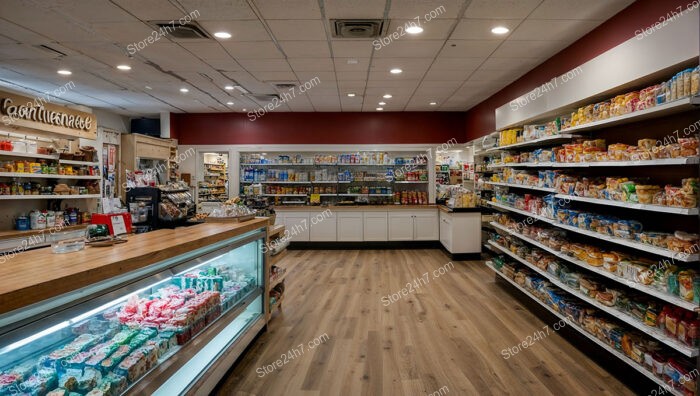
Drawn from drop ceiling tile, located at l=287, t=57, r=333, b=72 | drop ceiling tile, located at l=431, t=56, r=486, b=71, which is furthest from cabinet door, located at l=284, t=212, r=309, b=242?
drop ceiling tile, located at l=431, t=56, r=486, b=71

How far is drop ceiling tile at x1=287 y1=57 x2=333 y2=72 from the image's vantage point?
5.20 meters

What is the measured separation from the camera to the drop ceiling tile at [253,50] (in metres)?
4.56

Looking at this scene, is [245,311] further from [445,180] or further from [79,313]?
[445,180]

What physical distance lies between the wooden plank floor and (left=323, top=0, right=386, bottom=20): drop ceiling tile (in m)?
3.20

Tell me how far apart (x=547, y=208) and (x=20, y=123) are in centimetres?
681

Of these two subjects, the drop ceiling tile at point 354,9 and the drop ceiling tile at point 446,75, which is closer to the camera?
the drop ceiling tile at point 354,9

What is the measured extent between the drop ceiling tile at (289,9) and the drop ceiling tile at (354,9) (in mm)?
129

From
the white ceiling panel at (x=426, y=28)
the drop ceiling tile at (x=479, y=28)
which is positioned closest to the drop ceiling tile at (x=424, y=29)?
the white ceiling panel at (x=426, y=28)

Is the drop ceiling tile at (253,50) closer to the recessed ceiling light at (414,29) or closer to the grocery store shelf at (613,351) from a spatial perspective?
the recessed ceiling light at (414,29)

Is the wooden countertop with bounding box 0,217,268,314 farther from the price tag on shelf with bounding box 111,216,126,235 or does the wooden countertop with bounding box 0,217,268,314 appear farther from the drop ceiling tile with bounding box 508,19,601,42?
the drop ceiling tile with bounding box 508,19,601,42

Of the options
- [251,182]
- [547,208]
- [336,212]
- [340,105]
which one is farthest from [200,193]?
[547,208]

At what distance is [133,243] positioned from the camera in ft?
7.47

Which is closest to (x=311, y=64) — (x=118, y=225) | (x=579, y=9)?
(x=579, y=9)

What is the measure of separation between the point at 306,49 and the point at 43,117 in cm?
399
